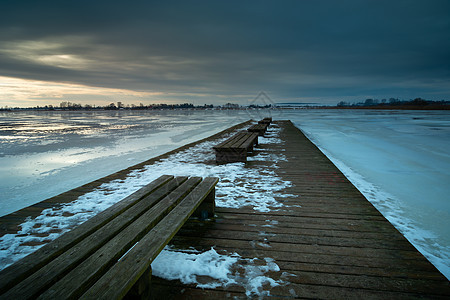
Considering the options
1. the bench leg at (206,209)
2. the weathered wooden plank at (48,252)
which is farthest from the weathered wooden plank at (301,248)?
the weathered wooden plank at (48,252)

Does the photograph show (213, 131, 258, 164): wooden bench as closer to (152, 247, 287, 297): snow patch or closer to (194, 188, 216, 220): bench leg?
(194, 188, 216, 220): bench leg

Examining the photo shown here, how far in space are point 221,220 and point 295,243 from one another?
999 millimetres

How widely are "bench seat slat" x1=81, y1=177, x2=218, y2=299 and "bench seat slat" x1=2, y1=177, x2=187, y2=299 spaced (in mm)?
245

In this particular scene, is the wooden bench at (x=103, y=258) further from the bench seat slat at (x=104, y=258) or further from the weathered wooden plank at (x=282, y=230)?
the weathered wooden plank at (x=282, y=230)

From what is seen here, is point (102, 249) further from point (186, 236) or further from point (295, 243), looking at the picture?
point (295, 243)

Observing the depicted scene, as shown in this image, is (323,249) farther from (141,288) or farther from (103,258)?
(103,258)

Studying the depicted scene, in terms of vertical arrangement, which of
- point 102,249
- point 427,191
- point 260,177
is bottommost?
point 427,191

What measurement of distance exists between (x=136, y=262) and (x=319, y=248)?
6.32 ft

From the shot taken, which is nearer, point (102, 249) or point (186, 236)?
point (102, 249)

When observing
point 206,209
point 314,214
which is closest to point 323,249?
point 314,214

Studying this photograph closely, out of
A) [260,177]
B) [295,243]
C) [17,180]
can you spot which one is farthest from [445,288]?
[17,180]

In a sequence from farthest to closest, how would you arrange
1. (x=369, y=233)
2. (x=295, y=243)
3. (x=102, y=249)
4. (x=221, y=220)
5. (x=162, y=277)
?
(x=221, y=220) < (x=369, y=233) < (x=295, y=243) < (x=162, y=277) < (x=102, y=249)

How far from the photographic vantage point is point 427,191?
550 cm

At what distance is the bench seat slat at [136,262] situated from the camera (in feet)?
4.52
